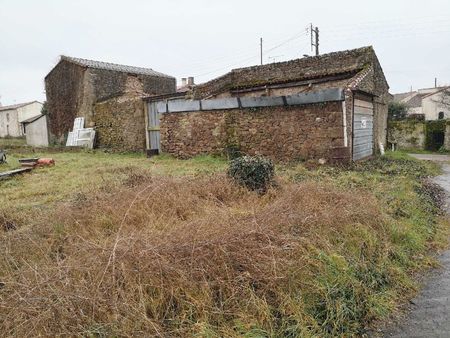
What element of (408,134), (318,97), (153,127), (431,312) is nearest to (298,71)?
(318,97)

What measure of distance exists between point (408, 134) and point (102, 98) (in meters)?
19.0

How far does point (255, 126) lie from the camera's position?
1171 centimetres

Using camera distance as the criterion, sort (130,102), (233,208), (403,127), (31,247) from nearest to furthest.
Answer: (31,247) < (233,208) < (130,102) < (403,127)

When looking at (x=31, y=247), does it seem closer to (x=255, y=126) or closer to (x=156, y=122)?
(x=255, y=126)

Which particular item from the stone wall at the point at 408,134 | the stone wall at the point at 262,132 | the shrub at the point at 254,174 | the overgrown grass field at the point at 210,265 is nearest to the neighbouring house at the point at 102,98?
the stone wall at the point at 262,132

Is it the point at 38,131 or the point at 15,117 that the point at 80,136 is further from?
the point at 15,117

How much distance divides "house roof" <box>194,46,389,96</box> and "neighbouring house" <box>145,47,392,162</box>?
36 mm

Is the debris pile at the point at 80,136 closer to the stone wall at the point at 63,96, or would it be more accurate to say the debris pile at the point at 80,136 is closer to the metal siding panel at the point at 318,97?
the stone wall at the point at 63,96

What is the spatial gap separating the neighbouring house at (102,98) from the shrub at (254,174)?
432 inches

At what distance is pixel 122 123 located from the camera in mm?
16172

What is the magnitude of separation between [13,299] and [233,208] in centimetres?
266

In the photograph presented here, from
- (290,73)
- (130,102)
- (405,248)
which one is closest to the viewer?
(405,248)

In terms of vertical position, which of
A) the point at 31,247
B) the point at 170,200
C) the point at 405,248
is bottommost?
the point at 405,248

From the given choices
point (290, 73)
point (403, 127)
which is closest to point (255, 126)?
point (290, 73)
